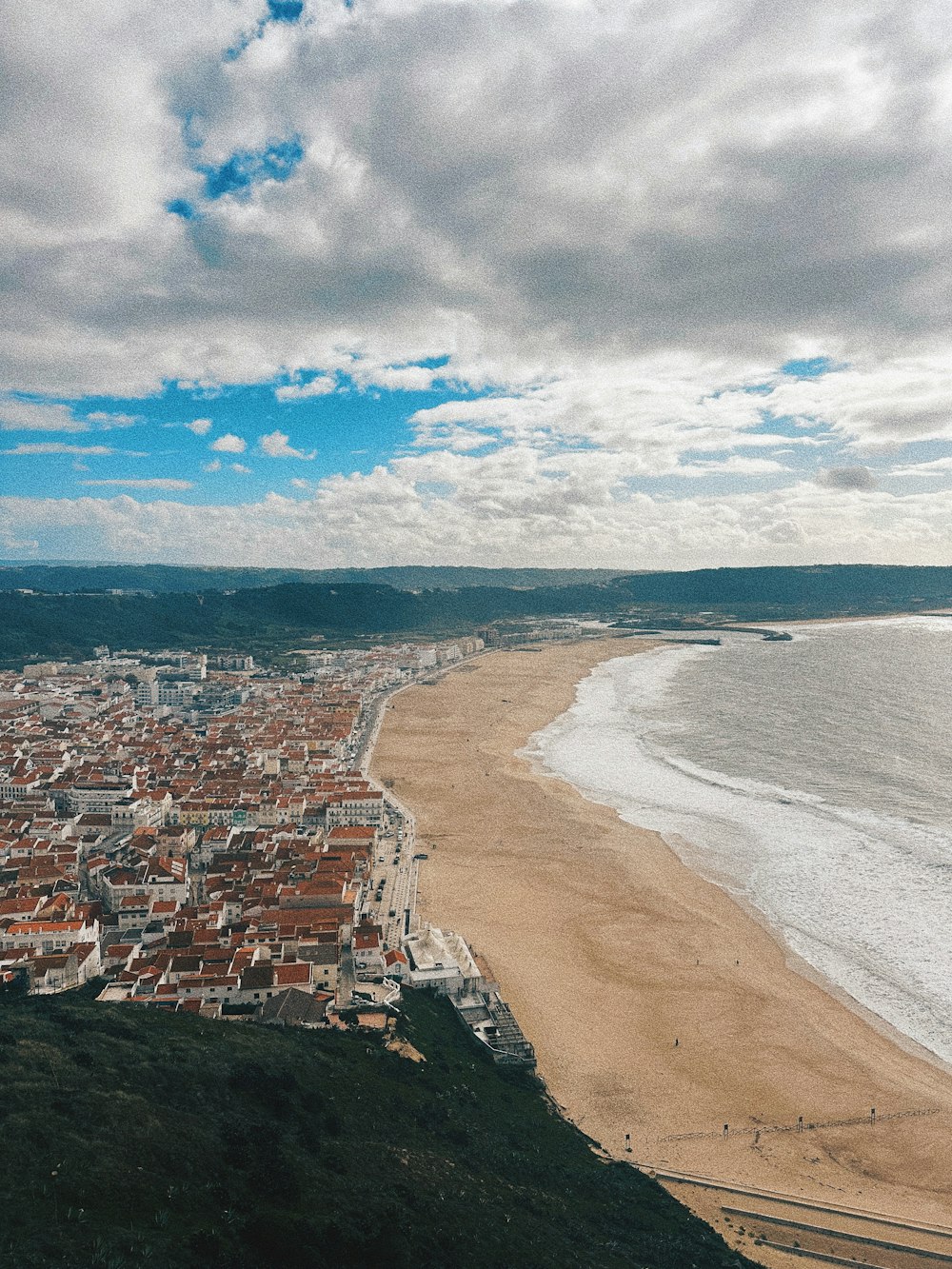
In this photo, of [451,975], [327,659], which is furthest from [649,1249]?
[327,659]

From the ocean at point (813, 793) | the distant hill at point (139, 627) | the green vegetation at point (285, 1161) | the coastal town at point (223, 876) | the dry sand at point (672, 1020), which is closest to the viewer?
the green vegetation at point (285, 1161)

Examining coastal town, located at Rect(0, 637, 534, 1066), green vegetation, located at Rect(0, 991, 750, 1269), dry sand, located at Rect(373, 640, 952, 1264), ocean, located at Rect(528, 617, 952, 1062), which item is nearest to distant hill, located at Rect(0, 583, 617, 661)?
coastal town, located at Rect(0, 637, 534, 1066)

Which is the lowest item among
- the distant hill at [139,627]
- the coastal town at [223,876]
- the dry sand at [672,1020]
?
the dry sand at [672,1020]

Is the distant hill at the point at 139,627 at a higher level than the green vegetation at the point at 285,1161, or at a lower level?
higher

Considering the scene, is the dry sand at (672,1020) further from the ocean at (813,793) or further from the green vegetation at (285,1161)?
the green vegetation at (285,1161)

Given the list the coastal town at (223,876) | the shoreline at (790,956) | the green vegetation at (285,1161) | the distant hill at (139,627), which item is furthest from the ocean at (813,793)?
the distant hill at (139,627)

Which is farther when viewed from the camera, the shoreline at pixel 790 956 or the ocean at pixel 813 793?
the ocean at pixel 813 793
